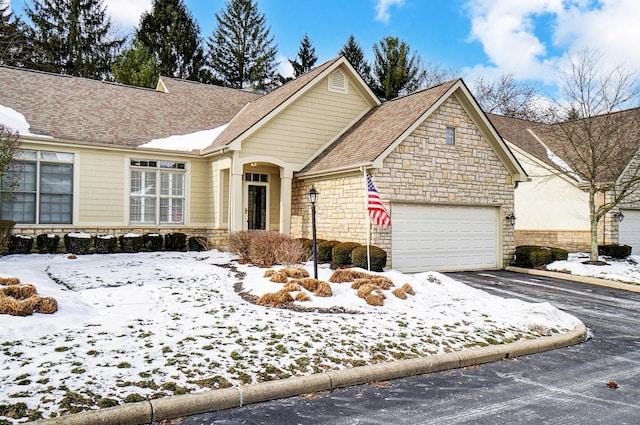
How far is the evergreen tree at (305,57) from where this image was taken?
3897cm

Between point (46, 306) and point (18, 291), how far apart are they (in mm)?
770

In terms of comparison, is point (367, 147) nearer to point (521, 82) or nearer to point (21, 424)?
point (21, 424)

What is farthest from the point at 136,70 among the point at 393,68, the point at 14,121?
the point at 393,68

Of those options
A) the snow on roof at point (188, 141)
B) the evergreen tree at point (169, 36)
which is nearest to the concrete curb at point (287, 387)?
the snow on roof at point (188, 141)

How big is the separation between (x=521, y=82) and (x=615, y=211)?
2325cm

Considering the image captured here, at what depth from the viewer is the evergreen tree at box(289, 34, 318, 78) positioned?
38969 mm

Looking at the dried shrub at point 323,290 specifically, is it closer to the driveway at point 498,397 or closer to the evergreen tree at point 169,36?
the driveway at point 498,397

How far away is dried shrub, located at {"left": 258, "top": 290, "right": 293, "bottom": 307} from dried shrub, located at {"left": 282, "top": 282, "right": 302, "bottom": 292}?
0.24 meters

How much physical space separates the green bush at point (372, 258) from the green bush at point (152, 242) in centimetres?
643

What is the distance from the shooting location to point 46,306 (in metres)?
6.50

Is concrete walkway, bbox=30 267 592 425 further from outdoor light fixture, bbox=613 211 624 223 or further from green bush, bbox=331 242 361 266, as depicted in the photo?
outdoor light fixture, bbox=613 211 624 223

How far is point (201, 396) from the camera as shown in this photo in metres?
4.38

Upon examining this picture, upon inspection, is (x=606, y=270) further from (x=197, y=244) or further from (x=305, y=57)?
(x=305, y=57)

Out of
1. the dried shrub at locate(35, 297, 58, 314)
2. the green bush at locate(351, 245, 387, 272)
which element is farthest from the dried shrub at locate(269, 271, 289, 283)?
the dried shrub at locate(35, 297, 58, 314)
